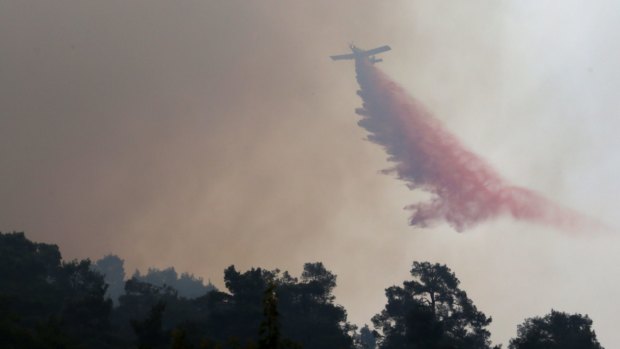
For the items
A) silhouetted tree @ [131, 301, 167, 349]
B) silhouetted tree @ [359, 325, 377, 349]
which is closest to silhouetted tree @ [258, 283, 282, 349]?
silhouetted tree @ [131, 301, 167, 349]

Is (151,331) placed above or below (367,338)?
below

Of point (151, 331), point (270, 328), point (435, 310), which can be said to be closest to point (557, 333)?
point (435, 310)

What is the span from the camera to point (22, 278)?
79188mm

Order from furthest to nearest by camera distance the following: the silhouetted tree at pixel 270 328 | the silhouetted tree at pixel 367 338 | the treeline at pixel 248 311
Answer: the silhouetted tree at pixel 367 338 → the treeline at pixel 248 311 → the silhouetted tree at pixel 270 328

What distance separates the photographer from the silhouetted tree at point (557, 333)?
70.0 meters

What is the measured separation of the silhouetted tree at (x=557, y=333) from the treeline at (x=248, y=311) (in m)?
0.12

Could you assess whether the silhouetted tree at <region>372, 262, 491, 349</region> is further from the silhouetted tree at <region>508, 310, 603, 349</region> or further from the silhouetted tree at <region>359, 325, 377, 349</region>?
the silhouetted tree at <region>359, 325, 377, 349</region>

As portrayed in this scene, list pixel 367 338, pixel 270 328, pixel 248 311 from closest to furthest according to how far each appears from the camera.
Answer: pixel 270 328
pixel 248 311
pixel 367 338

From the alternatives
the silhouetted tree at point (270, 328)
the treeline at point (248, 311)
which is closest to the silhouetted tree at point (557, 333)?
the treeline at point (248, 311)

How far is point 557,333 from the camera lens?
77.0 meters

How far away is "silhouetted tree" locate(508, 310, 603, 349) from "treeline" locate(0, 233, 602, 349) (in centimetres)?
12

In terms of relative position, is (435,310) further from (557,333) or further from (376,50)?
(376,50)

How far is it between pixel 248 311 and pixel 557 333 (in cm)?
3681

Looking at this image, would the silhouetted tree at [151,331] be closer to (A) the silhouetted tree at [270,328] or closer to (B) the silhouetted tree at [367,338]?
(A) the silhouetted tree at [270,328]
